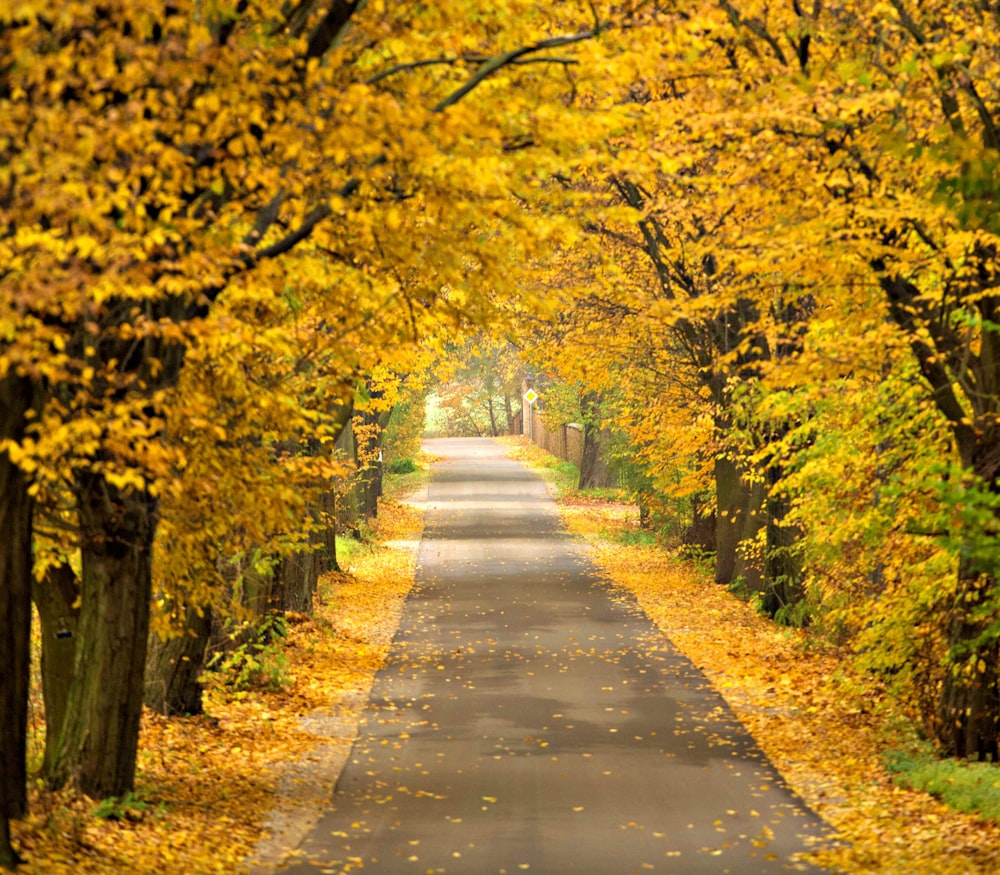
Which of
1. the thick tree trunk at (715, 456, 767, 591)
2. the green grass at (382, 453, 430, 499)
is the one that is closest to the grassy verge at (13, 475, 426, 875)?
the thick tree trunk at (715, 456, 767, 591)

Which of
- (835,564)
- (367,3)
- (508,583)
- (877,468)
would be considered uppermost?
(367,3)

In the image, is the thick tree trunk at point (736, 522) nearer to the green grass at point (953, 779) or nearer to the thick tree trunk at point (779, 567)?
the thick tree trunk at point (779, 567)

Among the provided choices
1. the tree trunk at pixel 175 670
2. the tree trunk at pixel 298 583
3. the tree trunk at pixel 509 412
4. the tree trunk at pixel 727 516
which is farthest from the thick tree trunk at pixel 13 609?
the tree trunk at pixel 509 412

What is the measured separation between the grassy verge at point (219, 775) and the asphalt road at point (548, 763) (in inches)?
18.8

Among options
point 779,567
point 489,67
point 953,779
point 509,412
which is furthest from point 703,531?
point 509,412

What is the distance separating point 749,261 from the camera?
11828 mm

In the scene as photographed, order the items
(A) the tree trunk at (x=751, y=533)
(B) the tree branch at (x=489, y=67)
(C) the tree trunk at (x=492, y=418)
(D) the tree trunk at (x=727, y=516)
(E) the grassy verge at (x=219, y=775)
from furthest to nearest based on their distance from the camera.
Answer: (C) the tree trunk at (x=492, y=418) → (D) the tree trunk at (x=727, y=516) → (A) the tree trunk at (x=751, y=533) → (E) the grassy verge at (x=219, y=775) → (B) the tree branch at (x=489, y=67)

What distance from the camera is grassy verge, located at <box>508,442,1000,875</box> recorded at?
10.0 metres

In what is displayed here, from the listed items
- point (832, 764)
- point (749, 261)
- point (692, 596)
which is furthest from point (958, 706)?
point (692, 596)

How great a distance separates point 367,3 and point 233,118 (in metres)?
1.92

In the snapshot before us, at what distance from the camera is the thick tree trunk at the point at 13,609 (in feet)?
28.5

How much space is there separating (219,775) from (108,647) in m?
2.55

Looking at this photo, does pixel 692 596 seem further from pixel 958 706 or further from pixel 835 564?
pixel 958 706

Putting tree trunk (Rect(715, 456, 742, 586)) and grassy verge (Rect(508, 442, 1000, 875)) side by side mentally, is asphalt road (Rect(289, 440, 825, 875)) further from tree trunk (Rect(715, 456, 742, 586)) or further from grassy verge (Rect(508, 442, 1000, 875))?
tree trunk (Rect(715, 456, 742, 586))
